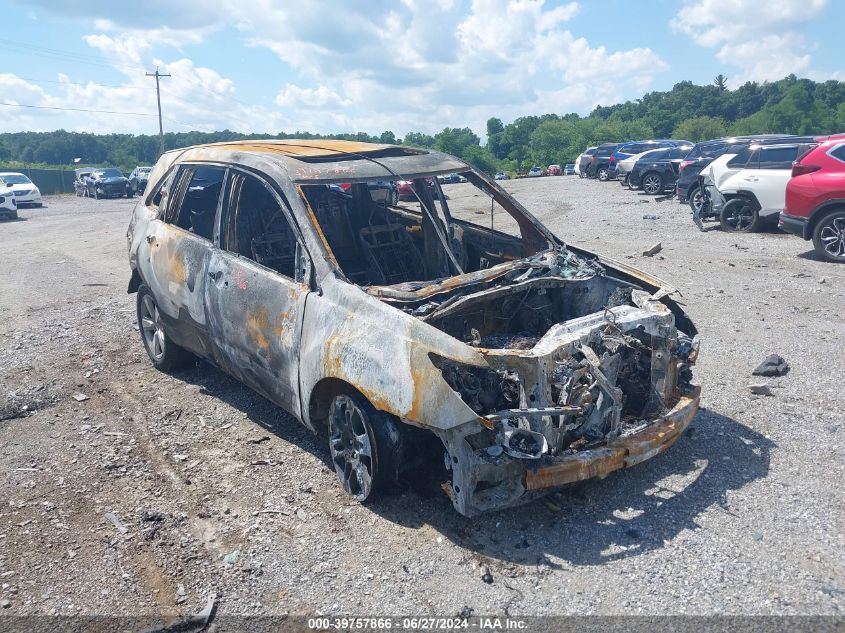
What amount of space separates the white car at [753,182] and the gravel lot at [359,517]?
289 inches

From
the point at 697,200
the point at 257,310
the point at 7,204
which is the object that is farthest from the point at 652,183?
the point at 7,204

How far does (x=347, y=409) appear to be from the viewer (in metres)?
4.03

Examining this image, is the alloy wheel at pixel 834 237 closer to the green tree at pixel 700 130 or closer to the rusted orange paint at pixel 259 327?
the rusted orange paint at pixel 259 327

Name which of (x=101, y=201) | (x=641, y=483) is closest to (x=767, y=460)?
(x=641, y=483)

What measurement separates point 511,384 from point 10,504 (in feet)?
9.99

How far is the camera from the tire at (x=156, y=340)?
611cm

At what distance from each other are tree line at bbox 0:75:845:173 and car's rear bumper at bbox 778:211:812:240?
43.3 meters

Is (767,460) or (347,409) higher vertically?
(347,409)

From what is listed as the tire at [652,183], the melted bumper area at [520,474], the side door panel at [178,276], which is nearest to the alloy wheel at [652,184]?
the tire at [652,183]

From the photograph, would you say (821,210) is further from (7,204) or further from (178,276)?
(7,204)

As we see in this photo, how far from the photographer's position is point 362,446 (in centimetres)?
394

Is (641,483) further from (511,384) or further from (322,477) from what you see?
(322,477)

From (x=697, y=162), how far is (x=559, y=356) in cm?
1561

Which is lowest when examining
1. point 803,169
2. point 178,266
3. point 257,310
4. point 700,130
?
point 257,310
